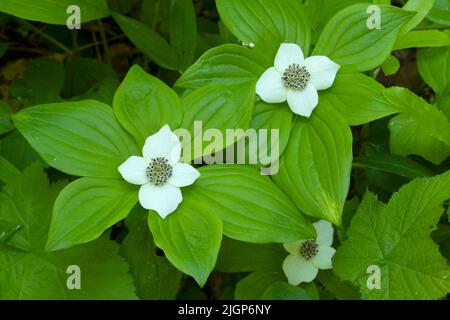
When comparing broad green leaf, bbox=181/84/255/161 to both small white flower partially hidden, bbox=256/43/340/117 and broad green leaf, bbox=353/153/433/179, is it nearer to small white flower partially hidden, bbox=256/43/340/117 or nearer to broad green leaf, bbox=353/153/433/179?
small white flower partially hidden, bbox=256/43/340/117

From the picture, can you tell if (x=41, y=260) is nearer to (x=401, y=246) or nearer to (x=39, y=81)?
(x=39, y=81)

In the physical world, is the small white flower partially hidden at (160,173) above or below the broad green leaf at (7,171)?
below

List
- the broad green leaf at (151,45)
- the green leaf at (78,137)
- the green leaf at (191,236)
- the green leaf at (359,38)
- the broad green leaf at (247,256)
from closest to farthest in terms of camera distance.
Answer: the green leaf at (191,236) < the green leaf at (78,137) < the green leaf at (359,38) < the broad green leaf at (247,256) < the broad green leaf at (151,45)

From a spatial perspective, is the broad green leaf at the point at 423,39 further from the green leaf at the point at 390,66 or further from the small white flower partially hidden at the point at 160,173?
the small white flower partially hidden at the point at 160,173

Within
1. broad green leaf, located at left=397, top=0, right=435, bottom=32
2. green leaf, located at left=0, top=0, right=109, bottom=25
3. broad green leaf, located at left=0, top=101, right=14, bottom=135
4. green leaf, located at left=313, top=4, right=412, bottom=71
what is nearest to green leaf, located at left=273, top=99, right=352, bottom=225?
green leaf, located at left=313, top=4, right=412, bottom=71

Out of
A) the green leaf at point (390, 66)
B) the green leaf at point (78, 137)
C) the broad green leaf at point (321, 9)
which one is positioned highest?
the broad green leaf at point (321, 9)

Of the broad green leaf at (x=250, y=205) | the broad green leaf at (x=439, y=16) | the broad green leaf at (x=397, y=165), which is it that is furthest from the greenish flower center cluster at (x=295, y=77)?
the broad green leaf at (x=439, y=16)

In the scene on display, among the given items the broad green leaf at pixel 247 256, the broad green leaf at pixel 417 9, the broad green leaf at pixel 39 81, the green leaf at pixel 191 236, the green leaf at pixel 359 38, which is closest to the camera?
the green leaf at pixel 191 236

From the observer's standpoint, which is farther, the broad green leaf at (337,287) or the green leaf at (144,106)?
the broad green leaf at (337,287)
